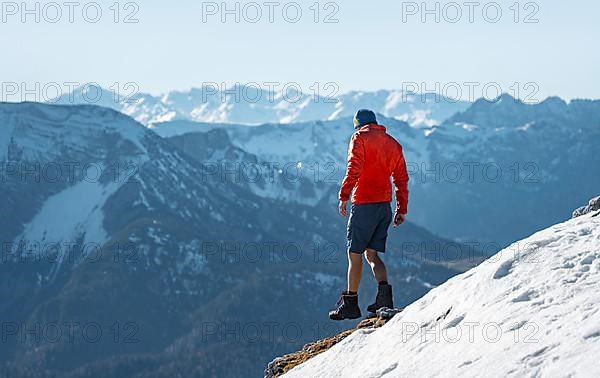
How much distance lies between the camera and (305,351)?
2109 cm

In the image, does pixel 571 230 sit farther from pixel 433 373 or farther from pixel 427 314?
pixel 433 373

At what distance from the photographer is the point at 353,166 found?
731 inches

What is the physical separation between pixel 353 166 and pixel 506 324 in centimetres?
650

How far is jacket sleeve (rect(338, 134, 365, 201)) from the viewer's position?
1847 cm

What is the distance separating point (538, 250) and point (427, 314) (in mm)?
2281

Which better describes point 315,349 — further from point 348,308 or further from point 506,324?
point 506,324

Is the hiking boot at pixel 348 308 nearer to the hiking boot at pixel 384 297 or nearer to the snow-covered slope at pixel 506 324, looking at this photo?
the hiking boot at pixel 384 297

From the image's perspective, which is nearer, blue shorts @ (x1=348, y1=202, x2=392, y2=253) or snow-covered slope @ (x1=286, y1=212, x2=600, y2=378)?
snow-covered slope @ (x1=286, y1=212, x2=600, y2=378)

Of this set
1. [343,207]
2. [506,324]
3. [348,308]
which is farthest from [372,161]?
[506,324]

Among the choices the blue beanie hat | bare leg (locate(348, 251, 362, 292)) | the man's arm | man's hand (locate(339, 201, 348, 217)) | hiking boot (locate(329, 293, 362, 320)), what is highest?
the blue beanie hat

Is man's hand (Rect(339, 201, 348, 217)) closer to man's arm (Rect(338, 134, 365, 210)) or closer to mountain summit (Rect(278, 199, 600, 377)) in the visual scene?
man's arm (Rect(338, 134, 365, 210))

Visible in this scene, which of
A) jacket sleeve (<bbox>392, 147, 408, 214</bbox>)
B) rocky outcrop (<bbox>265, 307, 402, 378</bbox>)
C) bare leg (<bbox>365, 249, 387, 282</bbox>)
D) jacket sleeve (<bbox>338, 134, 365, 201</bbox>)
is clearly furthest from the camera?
jacket sleeve (<bbox>392, 147, 408, 214</bbox>)

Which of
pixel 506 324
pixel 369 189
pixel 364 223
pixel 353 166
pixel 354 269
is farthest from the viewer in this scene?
pixel 354 269

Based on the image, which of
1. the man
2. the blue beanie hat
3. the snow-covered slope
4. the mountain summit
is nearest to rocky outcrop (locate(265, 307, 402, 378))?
the man
